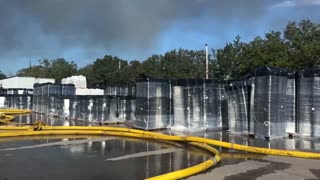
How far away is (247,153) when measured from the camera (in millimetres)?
11672

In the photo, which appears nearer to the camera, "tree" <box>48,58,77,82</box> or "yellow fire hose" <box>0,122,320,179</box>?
"yellow fire hose" <box>0,122,320,179</box>

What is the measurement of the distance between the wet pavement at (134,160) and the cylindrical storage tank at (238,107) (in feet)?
1.74

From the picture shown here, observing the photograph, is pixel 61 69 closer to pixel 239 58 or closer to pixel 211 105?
pixel 239 58

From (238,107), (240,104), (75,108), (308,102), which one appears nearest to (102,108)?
(75,108)

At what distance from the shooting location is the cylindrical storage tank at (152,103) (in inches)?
661

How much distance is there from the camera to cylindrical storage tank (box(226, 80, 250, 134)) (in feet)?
48.1

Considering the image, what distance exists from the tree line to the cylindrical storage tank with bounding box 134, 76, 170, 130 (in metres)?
3.48

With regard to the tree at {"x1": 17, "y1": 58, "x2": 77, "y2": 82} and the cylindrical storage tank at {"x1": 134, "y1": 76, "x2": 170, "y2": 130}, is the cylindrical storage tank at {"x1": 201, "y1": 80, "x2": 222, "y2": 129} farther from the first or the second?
the tree at {"x1": 17, "y1": 58, "x2": 77, "y2": 82}

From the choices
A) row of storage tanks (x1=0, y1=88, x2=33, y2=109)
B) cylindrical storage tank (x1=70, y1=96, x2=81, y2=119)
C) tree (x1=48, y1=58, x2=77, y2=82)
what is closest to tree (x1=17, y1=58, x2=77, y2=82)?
tree (x1=48, y1=58, x2=77, y2=82)

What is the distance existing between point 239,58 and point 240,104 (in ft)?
84.1

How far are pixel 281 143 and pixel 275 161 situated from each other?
7.72 ft

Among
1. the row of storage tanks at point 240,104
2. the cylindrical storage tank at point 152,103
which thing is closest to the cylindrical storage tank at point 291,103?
A: the row of storage tanks at point 240,104

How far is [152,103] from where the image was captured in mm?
16844

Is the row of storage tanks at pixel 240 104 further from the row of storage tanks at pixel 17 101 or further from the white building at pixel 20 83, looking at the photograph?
the white building at pixel 20 83
